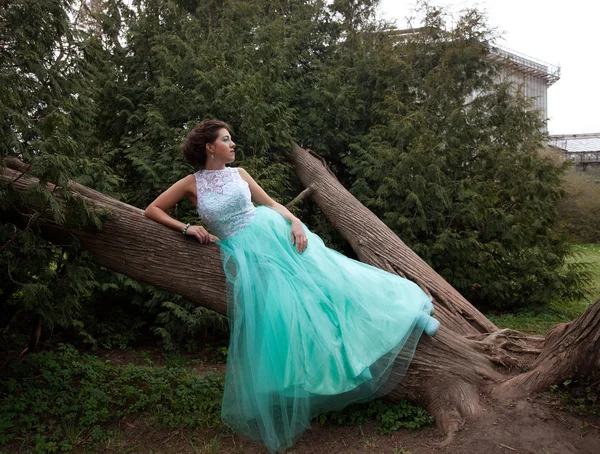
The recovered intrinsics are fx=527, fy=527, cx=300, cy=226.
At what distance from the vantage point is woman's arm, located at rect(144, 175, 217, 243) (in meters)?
3.90

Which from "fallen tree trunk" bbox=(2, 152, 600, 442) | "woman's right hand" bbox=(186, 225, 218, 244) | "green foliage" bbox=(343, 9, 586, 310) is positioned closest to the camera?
"fallen tree trunk" bbox=(2, 152, 600, 442)

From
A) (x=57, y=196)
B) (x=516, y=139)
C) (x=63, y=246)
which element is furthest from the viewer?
(x=516, y=139)

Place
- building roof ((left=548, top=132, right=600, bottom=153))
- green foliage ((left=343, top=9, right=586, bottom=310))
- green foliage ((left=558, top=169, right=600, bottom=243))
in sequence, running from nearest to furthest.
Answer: green foliage ((left=343, top=9, right=586, bottom=310)) → green foliage ((left=558, top=169, right=600, bottom=243)) → building roof ((left=548, top=132, right=600, bottom=153))

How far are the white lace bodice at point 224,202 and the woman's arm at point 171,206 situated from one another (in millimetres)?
70

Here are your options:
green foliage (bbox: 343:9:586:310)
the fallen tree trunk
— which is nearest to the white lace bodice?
the fallen tree trunk

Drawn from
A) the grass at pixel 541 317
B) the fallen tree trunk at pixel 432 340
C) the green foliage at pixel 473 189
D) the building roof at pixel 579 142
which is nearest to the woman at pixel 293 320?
the fallen tree trunk at pixel 432 340

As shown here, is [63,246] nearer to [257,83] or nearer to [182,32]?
[257,83]

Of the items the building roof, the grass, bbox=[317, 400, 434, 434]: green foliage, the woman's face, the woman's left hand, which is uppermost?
the building roof

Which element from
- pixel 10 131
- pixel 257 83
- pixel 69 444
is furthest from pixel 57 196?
pixel 257 83

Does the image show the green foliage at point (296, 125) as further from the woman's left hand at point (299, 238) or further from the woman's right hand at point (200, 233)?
the woman's left hand at point (299, 238)

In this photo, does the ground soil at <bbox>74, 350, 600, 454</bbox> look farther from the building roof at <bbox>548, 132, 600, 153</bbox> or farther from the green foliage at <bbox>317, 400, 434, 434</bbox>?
the building roof at <bbox>548, 132, 600, 153</bbox>

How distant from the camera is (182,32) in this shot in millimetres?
8211

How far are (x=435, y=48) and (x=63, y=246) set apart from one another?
7624 mm

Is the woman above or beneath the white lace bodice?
beneath
